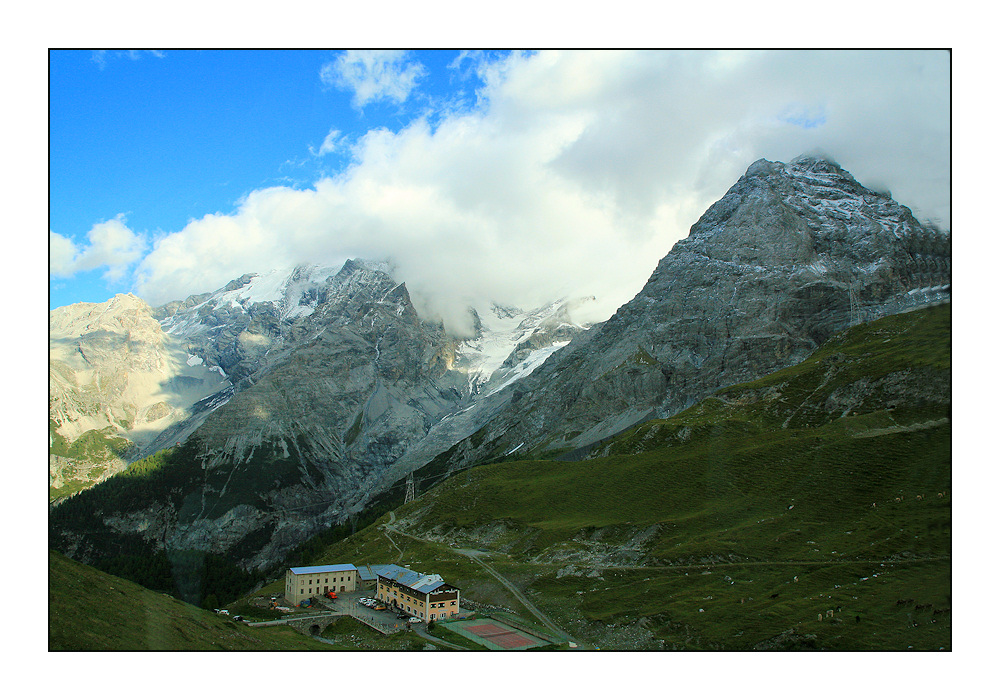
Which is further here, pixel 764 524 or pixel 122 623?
pixel 764 524

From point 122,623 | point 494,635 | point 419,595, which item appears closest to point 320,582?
point 419,595

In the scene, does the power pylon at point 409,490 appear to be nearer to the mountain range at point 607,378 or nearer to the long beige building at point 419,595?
the mountain range at point 607,378

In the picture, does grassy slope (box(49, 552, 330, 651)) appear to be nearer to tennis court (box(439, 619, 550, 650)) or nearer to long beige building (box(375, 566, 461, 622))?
long beige building (box(375, 566, 461, 622))

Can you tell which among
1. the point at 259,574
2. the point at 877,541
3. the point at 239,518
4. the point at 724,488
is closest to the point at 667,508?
the point at 724,488

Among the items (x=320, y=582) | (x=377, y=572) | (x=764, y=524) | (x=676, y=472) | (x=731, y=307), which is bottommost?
(x=320, y=582)

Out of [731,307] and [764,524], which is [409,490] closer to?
[731,307]

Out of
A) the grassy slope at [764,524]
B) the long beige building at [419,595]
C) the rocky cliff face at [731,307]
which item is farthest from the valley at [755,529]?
the rocky cliff face at [731,307]
